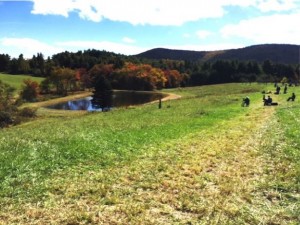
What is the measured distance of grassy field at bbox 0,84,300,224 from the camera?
38.5ft

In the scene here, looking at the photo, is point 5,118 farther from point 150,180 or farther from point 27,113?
point 150,180

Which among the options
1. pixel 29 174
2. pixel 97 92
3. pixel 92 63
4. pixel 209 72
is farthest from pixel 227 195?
pixel 92 63

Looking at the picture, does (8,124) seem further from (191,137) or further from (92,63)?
(92,63)

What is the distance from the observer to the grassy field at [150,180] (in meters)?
11.7

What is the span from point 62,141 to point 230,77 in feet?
541

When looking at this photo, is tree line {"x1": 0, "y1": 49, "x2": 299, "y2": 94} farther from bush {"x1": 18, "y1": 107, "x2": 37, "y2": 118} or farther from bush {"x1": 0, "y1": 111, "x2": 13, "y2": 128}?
bush {"x1": 0, "y1": 111, "x2": 13, "y2": 128}

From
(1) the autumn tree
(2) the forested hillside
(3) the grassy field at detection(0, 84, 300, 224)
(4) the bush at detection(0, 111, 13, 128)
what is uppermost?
(2) the forested hillside

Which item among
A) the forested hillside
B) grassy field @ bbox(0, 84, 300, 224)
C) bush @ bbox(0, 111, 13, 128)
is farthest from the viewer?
the forested hillside

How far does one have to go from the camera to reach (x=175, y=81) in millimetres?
172125

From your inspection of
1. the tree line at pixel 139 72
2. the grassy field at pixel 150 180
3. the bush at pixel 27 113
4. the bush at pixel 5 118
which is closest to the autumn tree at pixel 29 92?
the tree line at pixel 139 72

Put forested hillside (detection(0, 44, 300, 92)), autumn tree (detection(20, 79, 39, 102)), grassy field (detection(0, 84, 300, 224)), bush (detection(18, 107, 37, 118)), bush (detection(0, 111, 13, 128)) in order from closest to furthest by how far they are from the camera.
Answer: grassy field (detection(0, 84, 300, 224)), bush (detection(0, 111, 13, 128)), bush (detection(18, 107, 37, 118)), autumn tree (detection(20, 79, 39, 102)), forested hillside (detection(0, 44, 300, 92))

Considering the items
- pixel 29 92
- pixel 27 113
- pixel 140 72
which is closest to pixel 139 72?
pixel 140 72

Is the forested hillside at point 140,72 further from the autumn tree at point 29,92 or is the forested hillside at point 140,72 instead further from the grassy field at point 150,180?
the grassy field at point 150,180

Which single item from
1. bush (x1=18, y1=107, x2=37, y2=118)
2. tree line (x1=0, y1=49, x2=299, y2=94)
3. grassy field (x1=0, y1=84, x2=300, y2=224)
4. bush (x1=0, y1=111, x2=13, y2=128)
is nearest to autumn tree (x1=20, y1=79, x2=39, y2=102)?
tree line (x1=0, y1=49, x2=299, y2=94)
